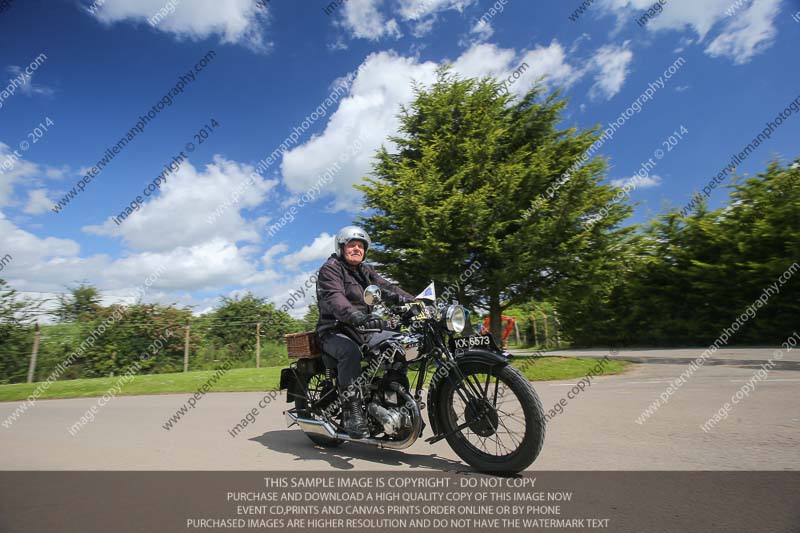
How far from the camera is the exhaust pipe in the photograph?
3370mm

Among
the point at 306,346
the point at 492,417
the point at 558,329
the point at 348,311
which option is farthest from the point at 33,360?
the point at 558,329

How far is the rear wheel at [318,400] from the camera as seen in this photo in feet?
14.2

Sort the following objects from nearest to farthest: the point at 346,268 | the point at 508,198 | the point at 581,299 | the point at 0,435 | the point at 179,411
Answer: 1. the point at 346,268
2. the point at 0,435
3. the point at 179,411
4. the point at 508,198
5. the point at 581,299

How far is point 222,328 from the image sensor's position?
15531mm

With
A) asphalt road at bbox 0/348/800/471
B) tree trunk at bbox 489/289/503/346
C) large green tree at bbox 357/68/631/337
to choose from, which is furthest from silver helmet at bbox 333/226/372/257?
tree trunk at bbox 489/289/503/346

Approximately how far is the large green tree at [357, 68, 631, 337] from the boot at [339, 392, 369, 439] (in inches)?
327

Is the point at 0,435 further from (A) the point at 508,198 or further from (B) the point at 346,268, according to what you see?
(A) the point at 508,198

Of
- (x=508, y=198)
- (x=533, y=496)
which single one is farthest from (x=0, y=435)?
(x=508, y=198)

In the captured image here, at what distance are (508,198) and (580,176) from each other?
2.24 meters

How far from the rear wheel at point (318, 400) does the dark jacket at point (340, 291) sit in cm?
65

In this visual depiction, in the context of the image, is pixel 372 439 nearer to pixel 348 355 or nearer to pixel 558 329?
pixel 348 355

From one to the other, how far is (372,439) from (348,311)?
1.10 metres

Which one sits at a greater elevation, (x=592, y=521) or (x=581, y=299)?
(x=581, y=299)

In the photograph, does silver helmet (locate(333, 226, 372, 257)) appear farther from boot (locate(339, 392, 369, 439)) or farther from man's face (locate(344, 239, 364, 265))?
boot (locate(339, 392, 369, 439))
